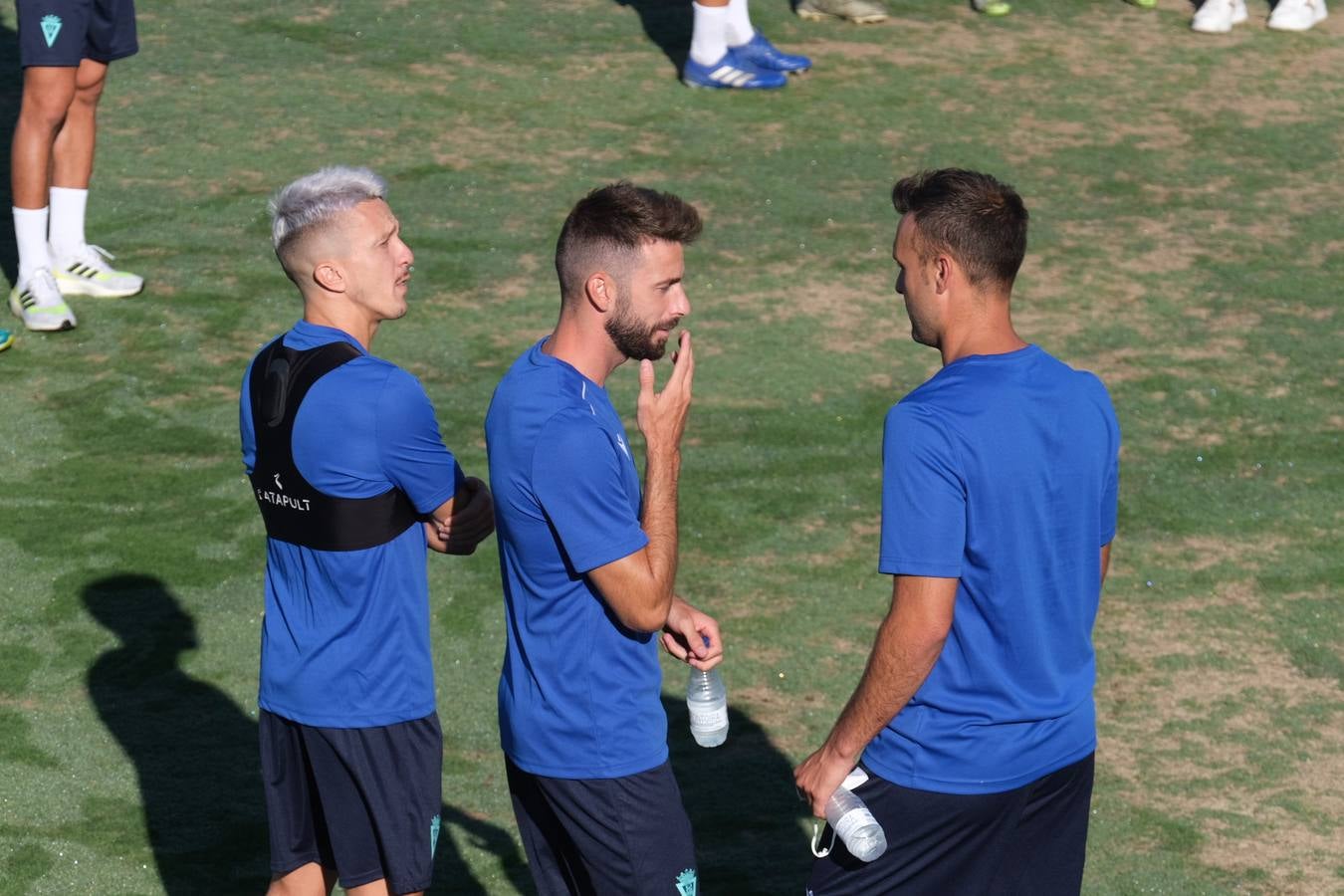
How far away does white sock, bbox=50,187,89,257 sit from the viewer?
8.89 meters

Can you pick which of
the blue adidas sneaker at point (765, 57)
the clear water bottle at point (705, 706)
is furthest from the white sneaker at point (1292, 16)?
the clear water bottle at point (705, 706)

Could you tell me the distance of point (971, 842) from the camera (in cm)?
378

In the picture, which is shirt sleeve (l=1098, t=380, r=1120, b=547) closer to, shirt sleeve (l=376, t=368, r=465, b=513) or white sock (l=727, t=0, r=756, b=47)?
shirt sleeve (l=376, t=368, r=465, b=513)

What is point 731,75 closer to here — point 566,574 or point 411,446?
point 411,446

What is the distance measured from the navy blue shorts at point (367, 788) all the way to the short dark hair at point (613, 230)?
1179 mm

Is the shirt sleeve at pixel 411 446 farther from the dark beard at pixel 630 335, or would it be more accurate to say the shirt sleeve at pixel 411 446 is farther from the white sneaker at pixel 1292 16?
the white sneaker at pixel 1292 16

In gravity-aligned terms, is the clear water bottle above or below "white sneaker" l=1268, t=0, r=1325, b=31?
below

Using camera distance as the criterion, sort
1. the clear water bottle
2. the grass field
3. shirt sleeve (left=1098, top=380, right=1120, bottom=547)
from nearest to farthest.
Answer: shirt sleeve (left=1098, top=380, right=1120, bottom=547)
the clear water bottle
the grass field

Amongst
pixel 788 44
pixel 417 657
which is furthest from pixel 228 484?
pixel 788 44

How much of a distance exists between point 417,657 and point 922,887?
1310 mm

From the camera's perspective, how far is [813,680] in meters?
6.36

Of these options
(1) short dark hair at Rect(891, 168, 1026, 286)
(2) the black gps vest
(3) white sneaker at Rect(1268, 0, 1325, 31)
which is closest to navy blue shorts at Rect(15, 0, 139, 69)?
(2) the black gps vest

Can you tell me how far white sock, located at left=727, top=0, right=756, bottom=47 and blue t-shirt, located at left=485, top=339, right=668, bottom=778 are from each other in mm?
8611

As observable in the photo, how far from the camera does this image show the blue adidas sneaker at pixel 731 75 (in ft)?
39.2
